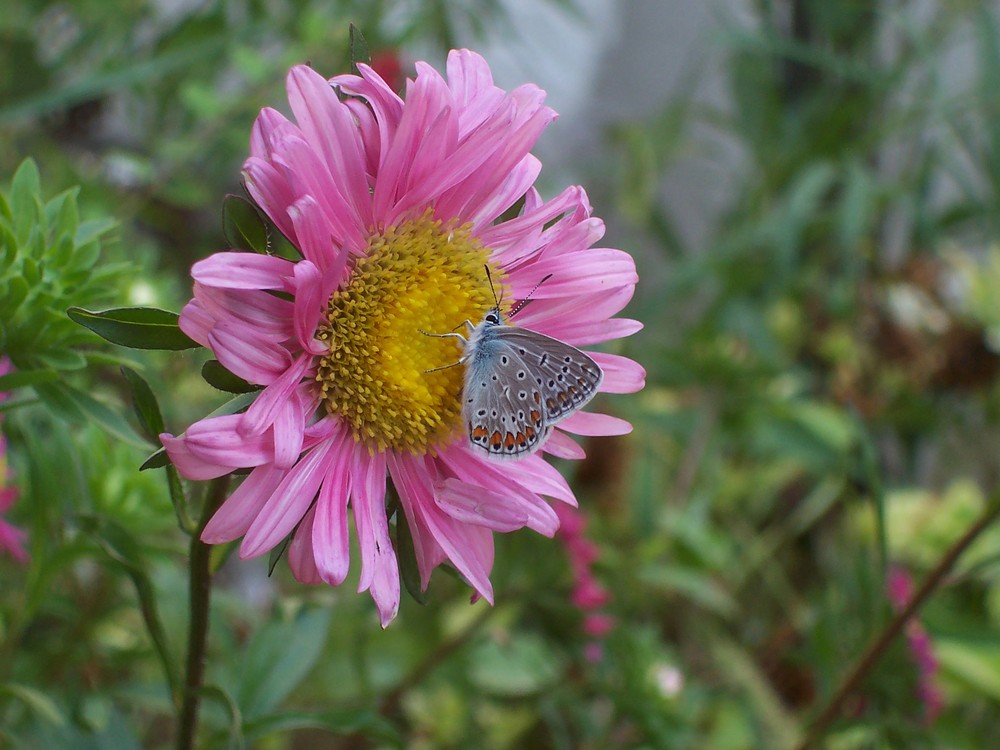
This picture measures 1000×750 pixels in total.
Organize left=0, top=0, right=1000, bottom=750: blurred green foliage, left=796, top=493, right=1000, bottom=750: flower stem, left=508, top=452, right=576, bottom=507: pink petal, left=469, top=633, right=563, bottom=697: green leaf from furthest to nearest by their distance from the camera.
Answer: left=469, top=633, right=563, bottom=697: green leaf
left=796, top=493, right=1000, bottom=750: flower stem
left=0, top=0, right=1000, bottom=750: blurred green foliage
left=508, top=452, right=576, bottom=507: pink petal

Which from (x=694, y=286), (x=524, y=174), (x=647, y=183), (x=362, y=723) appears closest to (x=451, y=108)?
(x=524, y=174)

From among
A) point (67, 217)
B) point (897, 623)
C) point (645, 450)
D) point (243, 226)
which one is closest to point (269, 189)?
point (243, 226)

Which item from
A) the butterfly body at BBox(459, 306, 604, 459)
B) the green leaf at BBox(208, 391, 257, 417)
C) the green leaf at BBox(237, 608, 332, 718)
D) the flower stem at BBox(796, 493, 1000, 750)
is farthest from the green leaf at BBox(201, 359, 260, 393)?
the flower stem at BBox(796, 493, 1000, 750)

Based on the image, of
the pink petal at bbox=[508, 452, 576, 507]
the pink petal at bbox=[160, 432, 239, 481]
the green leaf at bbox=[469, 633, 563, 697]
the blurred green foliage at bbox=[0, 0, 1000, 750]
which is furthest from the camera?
the green leaf at bbox=[469, 633, 563, 697]

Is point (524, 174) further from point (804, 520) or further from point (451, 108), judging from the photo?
point (804, 520)

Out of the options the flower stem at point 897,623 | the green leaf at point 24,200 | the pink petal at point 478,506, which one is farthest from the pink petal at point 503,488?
the flower stem at point 897,623

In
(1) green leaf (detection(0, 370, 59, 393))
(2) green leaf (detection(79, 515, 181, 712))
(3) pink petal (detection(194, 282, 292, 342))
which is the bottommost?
(2) green leaf (detection(79, 515, 181, 712))

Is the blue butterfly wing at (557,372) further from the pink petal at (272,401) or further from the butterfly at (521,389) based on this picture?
the pink petal at (272,401)

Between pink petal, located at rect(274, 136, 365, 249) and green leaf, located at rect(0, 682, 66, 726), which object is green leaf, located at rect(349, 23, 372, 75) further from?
green leaf, located at rect(0, 682, 66, 726)
